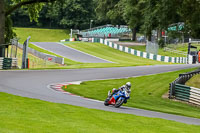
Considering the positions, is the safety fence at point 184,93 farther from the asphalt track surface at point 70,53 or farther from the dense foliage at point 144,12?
the asphalt track surface at point 70,53

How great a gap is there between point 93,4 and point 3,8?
7055cm

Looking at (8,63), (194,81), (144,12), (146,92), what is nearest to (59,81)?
(146,92)

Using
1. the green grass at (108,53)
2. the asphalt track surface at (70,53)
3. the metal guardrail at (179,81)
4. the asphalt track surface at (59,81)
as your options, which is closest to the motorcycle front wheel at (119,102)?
the asphalt track surface at (59,81)

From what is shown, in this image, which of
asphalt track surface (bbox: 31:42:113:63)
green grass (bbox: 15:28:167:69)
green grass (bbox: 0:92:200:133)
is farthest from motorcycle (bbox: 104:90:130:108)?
asphalt track surface (bbox: 31:42:113:63)

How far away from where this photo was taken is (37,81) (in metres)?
25.7

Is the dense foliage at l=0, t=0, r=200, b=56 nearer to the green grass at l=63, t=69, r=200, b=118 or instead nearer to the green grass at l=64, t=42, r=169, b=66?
the green grass at l=63, t=69, r=200, b=118

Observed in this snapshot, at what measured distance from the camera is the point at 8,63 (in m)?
35.3

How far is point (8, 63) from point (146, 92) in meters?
14.9

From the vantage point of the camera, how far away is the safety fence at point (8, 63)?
1363 inches

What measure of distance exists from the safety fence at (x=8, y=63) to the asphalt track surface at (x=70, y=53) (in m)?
16.1

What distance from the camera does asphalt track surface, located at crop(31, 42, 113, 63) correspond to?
175 ft

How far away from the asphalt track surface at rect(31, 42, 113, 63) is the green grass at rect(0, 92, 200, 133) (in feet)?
123

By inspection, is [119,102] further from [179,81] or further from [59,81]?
[59,81]

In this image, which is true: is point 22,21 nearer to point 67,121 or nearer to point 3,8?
point 3,8
